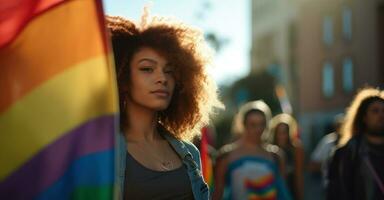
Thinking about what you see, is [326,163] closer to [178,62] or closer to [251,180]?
[251,180]

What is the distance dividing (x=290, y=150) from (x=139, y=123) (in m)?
5.74

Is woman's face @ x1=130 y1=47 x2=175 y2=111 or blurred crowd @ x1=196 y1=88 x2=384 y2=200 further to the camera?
Answer: blurred crowd @ x1=196 y1=88 x2=384 y2=200

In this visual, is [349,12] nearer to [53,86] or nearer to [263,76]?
[263,76]

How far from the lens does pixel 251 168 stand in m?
6.83

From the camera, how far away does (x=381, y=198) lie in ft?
18.8

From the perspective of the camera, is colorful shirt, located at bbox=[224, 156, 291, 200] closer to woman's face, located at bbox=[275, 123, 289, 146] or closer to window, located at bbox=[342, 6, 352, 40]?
woman's face, located at bbox=[275, 123, 289, 146]

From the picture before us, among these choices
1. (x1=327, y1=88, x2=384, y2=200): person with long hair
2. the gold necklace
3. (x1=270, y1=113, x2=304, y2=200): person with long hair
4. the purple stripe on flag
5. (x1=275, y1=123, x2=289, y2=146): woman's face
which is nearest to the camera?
the purple stripe on flag

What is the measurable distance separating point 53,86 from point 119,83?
4.46 ft

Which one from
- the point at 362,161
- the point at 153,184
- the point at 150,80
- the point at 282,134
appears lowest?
the point at 282,134

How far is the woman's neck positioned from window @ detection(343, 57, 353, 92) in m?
31.7

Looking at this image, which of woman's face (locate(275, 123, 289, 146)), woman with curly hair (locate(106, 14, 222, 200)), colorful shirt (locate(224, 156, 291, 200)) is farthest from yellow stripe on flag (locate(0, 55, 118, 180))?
woman's face (locate(275, 123, 289, 146))

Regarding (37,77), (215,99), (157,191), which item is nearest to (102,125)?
(37,77)

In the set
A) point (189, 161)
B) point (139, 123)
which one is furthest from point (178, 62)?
point (189, 161)

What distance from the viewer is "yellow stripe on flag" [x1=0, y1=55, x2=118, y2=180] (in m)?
1.60
